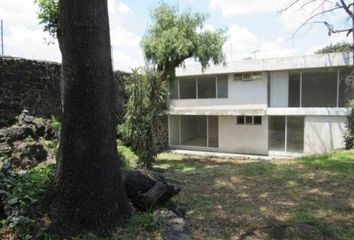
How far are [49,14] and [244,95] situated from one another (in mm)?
9762

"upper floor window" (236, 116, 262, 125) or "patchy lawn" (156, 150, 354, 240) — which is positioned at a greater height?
"upper floor window" (236, 116, 262, 125)

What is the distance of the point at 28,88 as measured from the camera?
1080 centimetres

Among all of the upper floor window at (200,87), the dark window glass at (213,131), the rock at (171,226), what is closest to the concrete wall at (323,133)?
the upper floor window at (200,87)

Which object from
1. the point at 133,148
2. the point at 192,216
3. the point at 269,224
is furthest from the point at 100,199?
the point at 133,148

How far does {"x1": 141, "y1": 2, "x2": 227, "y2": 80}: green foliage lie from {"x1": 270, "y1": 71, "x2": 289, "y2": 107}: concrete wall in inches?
101

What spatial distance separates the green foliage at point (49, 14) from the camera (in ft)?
33.3

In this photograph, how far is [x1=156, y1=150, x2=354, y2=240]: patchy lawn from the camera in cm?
413

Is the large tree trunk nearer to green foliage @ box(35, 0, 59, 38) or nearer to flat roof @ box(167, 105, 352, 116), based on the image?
green foliage @ box(35, 0, 59, 38)

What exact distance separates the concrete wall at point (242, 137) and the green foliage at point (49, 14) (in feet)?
32.3

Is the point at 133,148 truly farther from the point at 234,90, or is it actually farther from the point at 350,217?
the point at 350,217

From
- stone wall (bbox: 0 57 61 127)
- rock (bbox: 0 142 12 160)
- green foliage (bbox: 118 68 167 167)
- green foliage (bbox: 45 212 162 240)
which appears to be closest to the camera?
green foliage (bbox: 45 212 162 240)

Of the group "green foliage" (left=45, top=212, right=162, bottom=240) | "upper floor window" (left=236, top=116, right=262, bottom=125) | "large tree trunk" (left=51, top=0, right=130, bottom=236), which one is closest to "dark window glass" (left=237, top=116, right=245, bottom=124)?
"upper floor window" (left=236, top=116, right=262, bottom=125)

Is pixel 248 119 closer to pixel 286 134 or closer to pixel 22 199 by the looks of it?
pixel 286 134

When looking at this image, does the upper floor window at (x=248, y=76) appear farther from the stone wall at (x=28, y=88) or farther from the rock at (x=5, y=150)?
the rock at (x=5, y=150)
